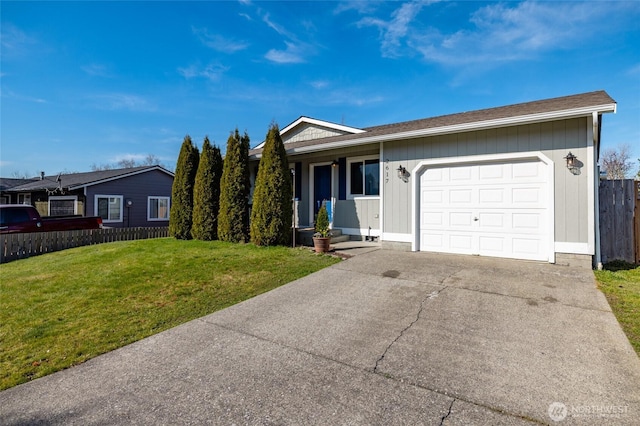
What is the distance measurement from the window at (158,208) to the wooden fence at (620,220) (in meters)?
22.8

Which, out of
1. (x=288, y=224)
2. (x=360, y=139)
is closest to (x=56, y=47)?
(x=288, y=224)

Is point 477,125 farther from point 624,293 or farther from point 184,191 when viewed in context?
point 184,191

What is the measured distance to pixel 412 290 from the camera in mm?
4961

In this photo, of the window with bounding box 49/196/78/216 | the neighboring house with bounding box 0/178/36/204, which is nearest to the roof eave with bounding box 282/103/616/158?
the window with bounding box 49/196/78/216

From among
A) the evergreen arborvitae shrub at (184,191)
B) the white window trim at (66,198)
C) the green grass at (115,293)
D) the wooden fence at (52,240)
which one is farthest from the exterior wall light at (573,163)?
the white window trim at (66,198)

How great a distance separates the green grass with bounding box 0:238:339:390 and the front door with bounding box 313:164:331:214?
9.96ft

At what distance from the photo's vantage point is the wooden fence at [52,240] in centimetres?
1065

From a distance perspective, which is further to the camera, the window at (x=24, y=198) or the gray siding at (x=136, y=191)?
the window at (x=24, y=198)

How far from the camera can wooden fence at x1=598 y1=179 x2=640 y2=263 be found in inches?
263

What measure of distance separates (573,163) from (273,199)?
696cm

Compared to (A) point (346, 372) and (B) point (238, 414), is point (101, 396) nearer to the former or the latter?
(B) point (238, 414)

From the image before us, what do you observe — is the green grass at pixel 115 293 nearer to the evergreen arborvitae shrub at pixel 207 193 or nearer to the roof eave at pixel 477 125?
the evergreen arborvitae shrub at pixel 207 193

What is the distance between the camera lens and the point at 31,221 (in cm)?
1190

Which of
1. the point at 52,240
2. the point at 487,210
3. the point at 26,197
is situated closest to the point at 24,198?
the point at 26,197
